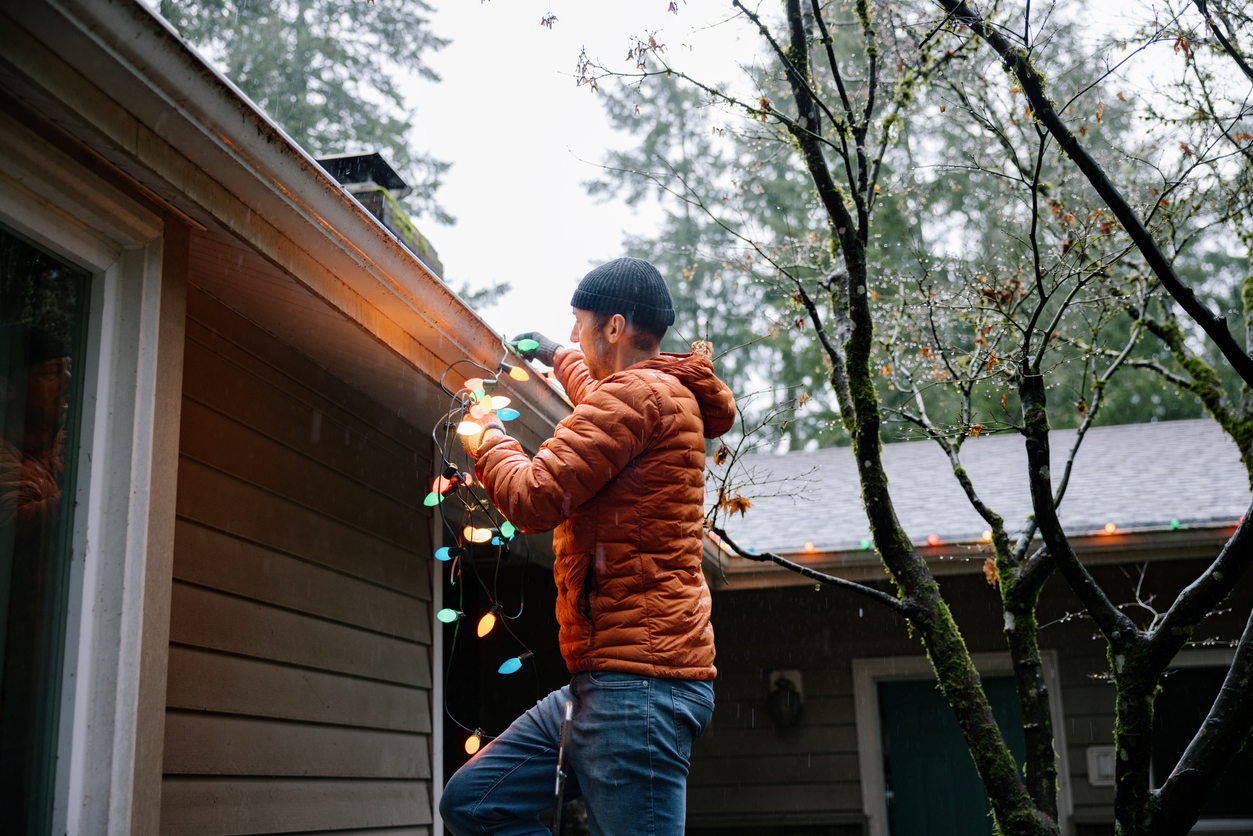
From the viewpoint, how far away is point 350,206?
2025 mm

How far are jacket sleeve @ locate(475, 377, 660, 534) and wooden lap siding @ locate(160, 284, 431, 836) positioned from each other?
97cm

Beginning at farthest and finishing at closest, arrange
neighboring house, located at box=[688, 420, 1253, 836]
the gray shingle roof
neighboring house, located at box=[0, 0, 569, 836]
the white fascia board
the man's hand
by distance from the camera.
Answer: neighboring house, located at box=[688, 420, 1253, 836] → the gray shingle roof → the man's hand → neighboring house, located at box=[0, 0, 569, 836] → the white fascia board

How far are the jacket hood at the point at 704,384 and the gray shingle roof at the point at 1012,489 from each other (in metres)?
2.83

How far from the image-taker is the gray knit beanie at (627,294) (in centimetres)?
193

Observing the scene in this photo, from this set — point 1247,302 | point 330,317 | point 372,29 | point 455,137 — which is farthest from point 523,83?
point 330,317

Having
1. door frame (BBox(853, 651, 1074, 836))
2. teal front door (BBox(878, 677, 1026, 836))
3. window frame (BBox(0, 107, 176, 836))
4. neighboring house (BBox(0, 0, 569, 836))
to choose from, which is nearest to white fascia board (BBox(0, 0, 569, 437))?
neighboring house (BBox(0, 0, 569, 836))

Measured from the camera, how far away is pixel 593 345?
196 centimetres

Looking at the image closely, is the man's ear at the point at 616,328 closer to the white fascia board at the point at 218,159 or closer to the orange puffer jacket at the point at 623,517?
the orange puffer jacket at the point at 623,517

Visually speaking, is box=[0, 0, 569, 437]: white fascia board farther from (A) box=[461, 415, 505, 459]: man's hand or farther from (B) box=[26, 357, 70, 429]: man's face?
(A) box=[461, 415, 505, 459]: man's hand

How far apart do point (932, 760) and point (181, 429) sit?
5.22 meters

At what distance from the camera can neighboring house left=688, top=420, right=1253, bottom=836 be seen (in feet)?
18.7

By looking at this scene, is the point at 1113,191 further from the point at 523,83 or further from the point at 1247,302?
the point at 523,83

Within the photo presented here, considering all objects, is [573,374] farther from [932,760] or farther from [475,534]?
[932,760]

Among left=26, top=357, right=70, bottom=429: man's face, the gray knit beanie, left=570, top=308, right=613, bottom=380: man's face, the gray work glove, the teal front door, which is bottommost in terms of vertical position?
the teal front door
